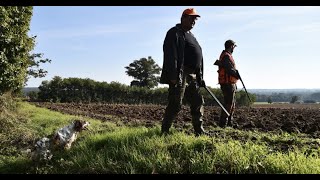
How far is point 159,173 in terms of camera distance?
5.86m

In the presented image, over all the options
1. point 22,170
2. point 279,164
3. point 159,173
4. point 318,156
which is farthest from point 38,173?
point 318,156

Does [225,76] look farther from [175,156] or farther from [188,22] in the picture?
[175,156]

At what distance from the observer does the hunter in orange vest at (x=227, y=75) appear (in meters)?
10.2

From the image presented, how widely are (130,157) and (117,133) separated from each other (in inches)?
60.7

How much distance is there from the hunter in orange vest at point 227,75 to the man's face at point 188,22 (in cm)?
297

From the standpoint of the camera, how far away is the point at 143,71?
57.2m

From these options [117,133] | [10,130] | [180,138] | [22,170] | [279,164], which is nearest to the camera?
[279,164]

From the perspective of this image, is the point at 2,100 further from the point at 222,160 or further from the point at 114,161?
the point at 222,160

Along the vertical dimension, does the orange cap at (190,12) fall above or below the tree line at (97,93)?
above

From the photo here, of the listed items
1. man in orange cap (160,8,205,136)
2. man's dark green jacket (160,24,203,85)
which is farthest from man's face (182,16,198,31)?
man's dark green jacket (160,24,203,85)

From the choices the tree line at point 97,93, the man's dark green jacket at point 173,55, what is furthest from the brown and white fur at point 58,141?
the tree line at point 97,93

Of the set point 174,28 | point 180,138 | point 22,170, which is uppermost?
point 174,28

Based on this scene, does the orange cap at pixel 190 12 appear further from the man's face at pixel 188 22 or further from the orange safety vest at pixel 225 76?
the orange safety vest at pixel 225 76

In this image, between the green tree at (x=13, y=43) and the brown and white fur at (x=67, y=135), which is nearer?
the brown and white fur at (x=67, y=135)
